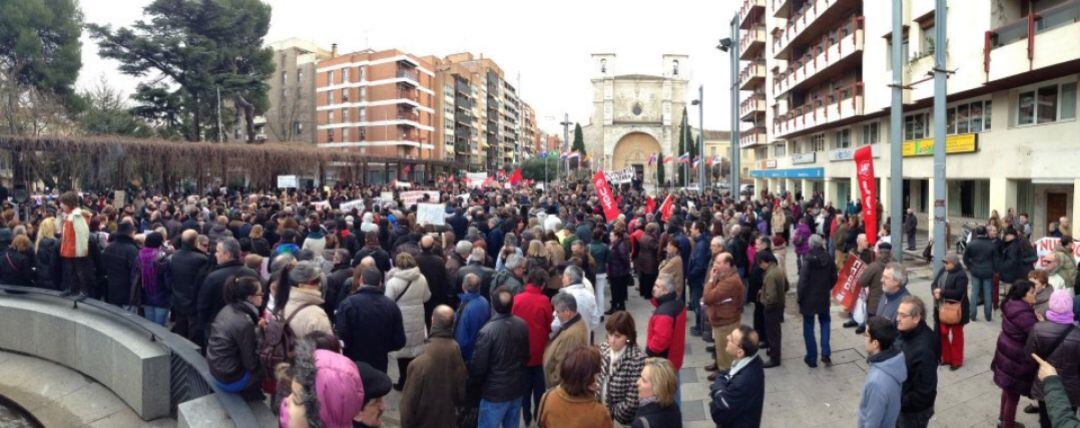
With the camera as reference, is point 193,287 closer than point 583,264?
Yes

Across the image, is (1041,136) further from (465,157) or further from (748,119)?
(465,157)

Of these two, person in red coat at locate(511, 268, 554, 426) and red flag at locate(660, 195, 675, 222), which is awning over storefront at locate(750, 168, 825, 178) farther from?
person in red coat at locate(511, 268, 554, 426)

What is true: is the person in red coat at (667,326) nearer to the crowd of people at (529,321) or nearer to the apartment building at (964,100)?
the crowd of people at (529,321)

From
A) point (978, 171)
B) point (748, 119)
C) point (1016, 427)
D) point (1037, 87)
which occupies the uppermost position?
point (748, 119)

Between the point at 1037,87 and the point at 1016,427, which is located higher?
the point at 1037,87

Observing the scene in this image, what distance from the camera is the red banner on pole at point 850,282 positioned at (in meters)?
8.34

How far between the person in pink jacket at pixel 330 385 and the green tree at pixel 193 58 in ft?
161

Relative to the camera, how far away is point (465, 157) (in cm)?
8712

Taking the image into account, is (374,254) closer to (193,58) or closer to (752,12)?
(752,12)

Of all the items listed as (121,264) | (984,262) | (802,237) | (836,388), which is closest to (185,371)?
(121,264)

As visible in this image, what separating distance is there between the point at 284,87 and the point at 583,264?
2858 inches

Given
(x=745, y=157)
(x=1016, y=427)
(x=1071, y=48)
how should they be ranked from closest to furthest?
1. (x=1016, y=427)
2. (x=1071, y=48)
3. (x=745, y=157)

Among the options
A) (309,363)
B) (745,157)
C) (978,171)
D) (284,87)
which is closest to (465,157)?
(284,87)

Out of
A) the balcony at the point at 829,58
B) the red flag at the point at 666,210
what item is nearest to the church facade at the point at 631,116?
the balcony at the point at 829,58
